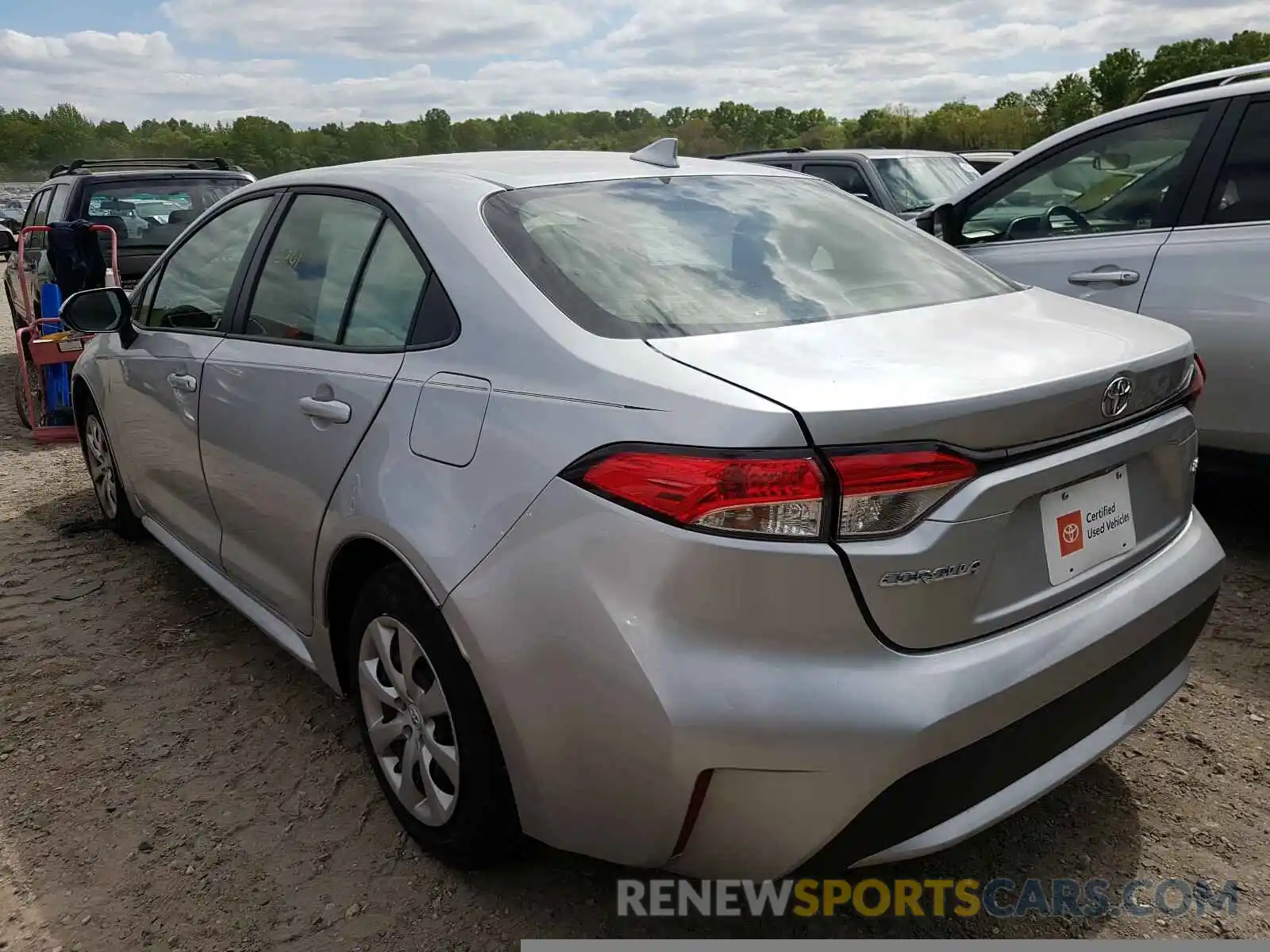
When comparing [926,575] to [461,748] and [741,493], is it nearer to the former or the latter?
[741,493]

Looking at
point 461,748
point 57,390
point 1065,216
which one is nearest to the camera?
point 461,748

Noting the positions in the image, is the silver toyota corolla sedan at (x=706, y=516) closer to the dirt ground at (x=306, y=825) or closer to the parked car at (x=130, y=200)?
the dirt ground at (x=306, y=825)

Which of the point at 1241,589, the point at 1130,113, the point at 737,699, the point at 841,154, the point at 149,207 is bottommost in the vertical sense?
the point at 1241,589

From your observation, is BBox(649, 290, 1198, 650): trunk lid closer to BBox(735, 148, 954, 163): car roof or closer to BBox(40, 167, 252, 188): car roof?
BBox(735, 148, 954, 163): car roof

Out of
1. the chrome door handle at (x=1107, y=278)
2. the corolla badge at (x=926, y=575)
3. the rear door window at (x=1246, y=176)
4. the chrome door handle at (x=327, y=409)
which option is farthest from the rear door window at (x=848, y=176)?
the corolla badge at (x=926, y=575)

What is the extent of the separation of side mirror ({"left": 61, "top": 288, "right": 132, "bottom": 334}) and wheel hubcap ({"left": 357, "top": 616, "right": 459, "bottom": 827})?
1976 mm

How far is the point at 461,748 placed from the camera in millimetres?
2096

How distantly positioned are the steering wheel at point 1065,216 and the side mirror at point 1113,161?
0.69 ft

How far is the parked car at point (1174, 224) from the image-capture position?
3682mm

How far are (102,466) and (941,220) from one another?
393 cm

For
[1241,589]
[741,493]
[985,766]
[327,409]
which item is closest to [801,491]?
[741,493]

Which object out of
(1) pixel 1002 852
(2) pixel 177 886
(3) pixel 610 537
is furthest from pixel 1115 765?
(2) pixel 177 886

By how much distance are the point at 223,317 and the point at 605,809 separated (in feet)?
6.96

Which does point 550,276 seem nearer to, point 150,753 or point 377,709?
point 377,709
